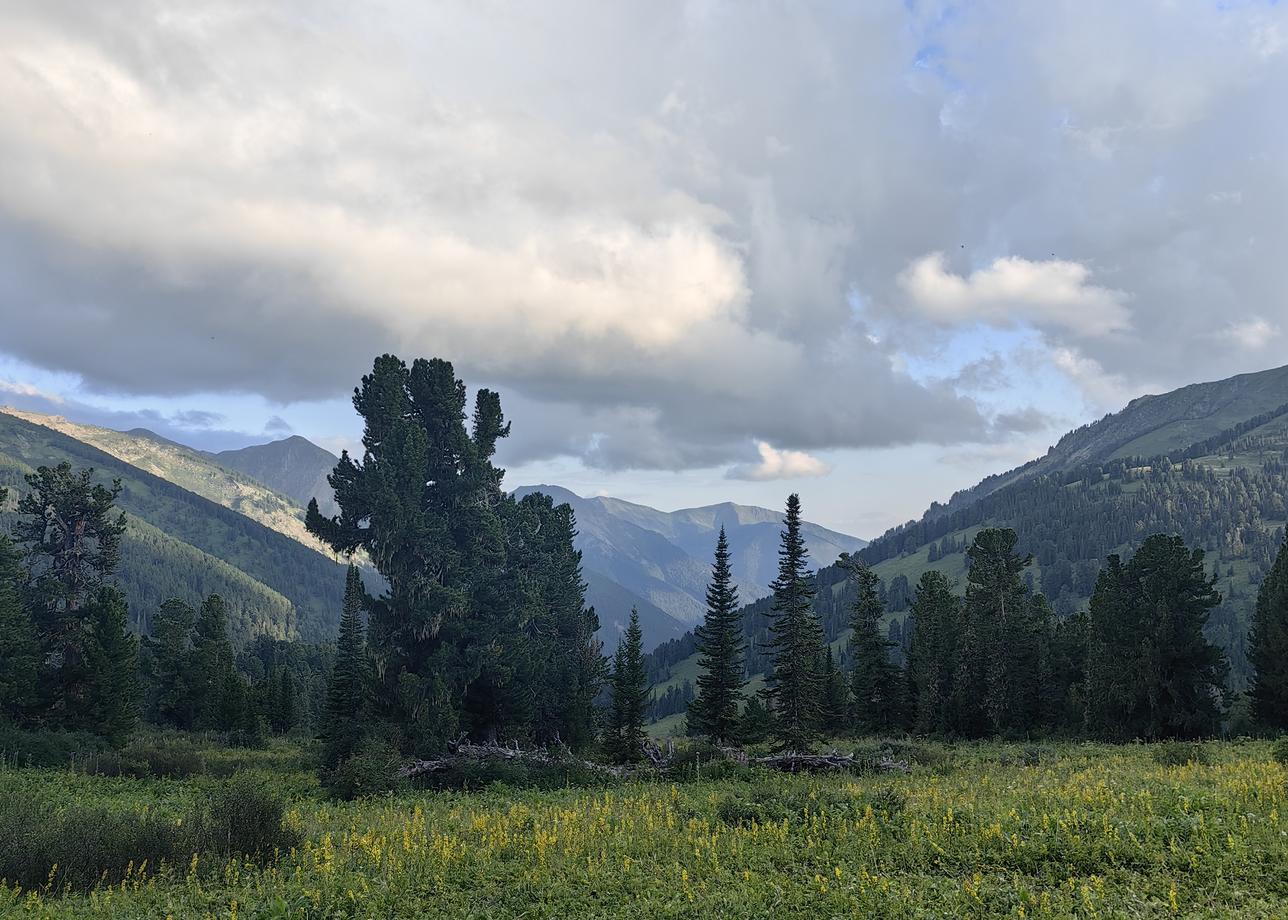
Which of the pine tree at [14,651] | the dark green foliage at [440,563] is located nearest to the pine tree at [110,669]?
the pine tree at [14,651]

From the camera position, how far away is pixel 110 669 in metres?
46.4

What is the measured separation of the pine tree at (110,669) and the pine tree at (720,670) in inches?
1453

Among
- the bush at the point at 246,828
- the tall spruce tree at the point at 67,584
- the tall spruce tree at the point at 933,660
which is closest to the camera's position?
the bush at the point at 246,828

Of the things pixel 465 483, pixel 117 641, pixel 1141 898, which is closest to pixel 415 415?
pixel 465 483

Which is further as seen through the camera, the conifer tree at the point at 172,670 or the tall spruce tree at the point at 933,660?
the conifer tree at the point at 172,670

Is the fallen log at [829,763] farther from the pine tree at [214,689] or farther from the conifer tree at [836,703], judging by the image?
the pine tree at [214,689]

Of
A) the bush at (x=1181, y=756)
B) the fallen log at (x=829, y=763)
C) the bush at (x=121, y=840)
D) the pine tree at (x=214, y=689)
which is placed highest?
the bush at (x=1181, y=756)

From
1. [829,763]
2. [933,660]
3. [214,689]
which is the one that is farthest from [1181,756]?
[214,689]

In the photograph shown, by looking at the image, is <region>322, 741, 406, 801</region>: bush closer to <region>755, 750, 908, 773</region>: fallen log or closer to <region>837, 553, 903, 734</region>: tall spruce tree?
<region>755, 750, 908, 773</region>: fallen log

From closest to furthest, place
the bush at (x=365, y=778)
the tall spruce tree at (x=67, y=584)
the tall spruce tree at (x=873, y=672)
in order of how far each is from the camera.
A: the bush at (x=365, y=778) < the tall spruce tree at (x=67, y=584) < the tall spruce tree at (x=873, y=672)

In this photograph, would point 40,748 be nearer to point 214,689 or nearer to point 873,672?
point 214,689

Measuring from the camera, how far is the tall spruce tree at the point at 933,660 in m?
55.7

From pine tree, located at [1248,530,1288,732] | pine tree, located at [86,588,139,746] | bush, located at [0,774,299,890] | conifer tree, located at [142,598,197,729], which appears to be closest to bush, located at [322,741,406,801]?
bush, located at [0,774,299,890]

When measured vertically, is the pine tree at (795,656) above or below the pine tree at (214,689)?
above
